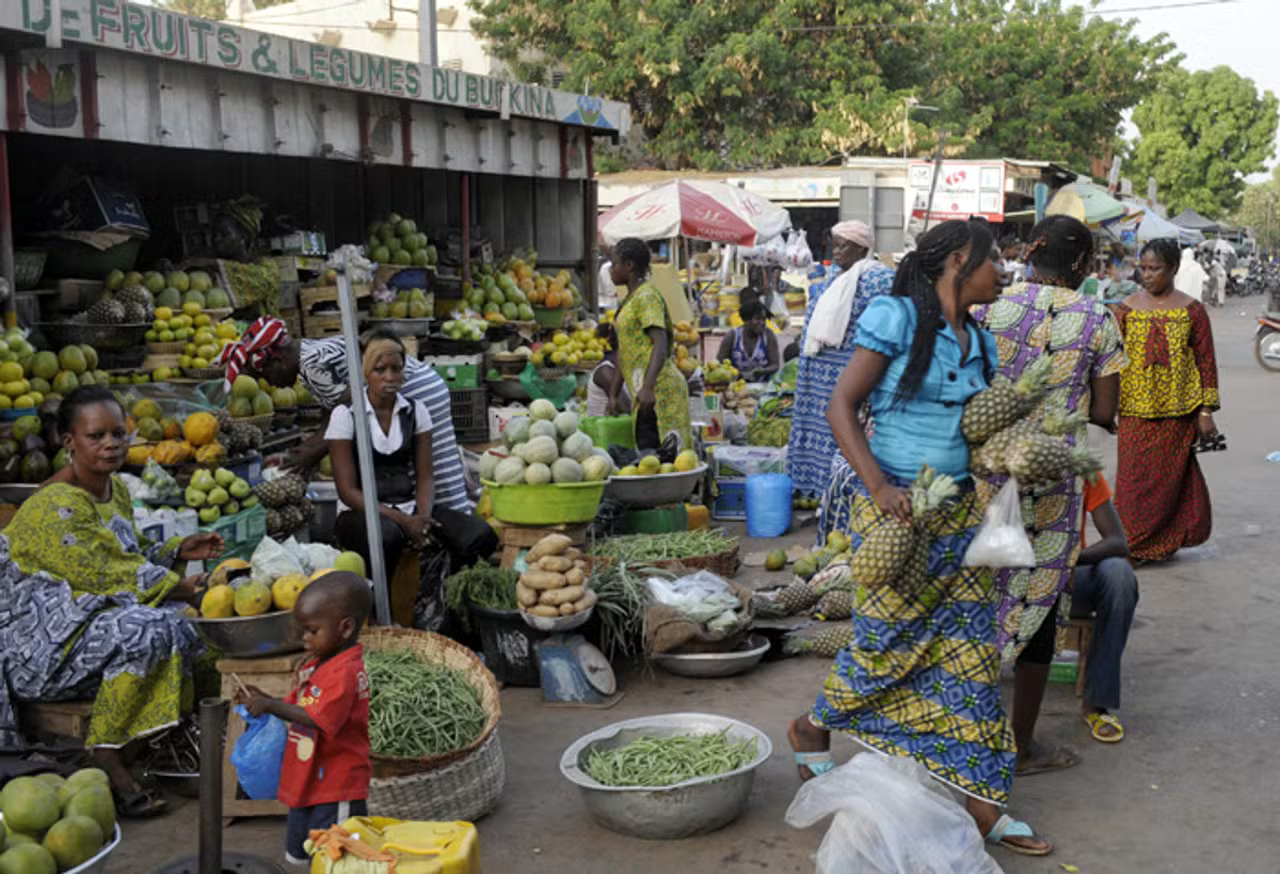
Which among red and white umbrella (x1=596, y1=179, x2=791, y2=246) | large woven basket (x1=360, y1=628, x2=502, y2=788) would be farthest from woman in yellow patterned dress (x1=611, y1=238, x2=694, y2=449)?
red and white umbrella (x1=596, y1=179, x2=791, y2=246)

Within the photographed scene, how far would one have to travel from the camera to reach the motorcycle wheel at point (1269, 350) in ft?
67.1

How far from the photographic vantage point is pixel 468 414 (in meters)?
9.99

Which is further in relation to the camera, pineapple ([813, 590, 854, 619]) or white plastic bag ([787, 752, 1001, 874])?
pineapple ([813, 590, 854, 619])

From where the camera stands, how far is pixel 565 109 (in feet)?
38.6

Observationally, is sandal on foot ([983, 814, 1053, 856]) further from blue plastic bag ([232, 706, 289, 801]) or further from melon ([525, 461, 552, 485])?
melon ([525, 461, 552, 485])

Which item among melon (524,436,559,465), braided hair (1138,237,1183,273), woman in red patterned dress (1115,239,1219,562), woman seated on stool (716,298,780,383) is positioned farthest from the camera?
woman seated on stool (716,298,780,383)

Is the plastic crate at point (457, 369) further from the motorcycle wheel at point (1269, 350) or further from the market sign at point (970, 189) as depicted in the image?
the market sign at point (970, 189)

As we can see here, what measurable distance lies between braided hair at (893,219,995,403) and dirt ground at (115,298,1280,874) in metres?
1.56

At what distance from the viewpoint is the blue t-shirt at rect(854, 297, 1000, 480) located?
3951 mm

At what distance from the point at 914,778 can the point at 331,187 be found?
28.1ft

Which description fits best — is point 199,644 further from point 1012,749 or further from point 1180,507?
point 1180,507

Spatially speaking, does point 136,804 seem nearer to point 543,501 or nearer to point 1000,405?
point 543,501

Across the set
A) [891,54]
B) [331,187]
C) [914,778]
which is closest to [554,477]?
[914,778]

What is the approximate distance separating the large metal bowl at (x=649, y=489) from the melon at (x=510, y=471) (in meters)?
1.16
